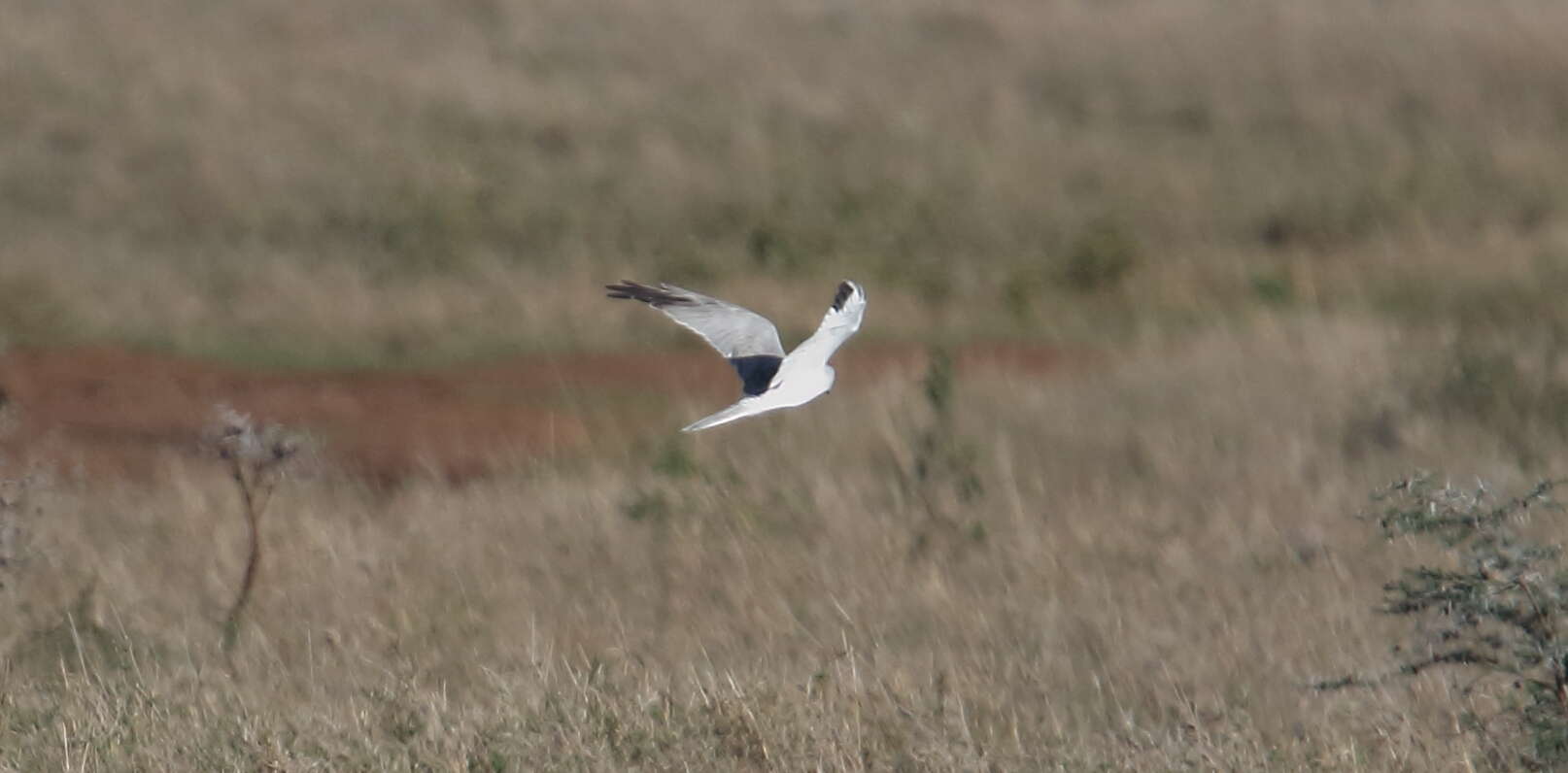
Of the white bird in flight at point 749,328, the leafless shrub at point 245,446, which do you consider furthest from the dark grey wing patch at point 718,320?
the leafless shrub at point 245,446

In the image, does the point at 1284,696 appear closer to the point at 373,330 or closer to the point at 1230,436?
the point at 1230,436

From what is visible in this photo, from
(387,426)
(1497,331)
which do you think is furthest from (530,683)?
(1497,331)

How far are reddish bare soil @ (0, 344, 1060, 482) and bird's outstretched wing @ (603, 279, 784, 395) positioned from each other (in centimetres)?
540

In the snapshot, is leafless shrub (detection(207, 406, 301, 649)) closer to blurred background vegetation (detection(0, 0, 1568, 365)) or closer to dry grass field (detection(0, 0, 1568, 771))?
dry grass field (detection(0, 0, 1568, 771))

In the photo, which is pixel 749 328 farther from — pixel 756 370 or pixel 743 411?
pixel 743 411

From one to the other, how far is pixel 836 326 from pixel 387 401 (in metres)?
8.37

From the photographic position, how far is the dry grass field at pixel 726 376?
15.1ft

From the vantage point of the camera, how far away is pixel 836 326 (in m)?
3.61

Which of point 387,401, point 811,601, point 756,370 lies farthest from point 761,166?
point 756,370

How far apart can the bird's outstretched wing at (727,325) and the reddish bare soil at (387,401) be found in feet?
17.7

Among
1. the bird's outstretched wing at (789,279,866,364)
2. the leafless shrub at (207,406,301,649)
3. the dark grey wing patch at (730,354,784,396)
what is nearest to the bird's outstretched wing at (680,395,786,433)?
the bird's outstretched wing at (789,279,866,364)

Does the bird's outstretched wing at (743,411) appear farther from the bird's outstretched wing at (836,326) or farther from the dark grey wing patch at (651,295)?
the dark grey wing patch at (651,295)

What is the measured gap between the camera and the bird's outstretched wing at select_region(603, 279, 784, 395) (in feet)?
12.1

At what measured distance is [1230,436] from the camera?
8.26 meters
